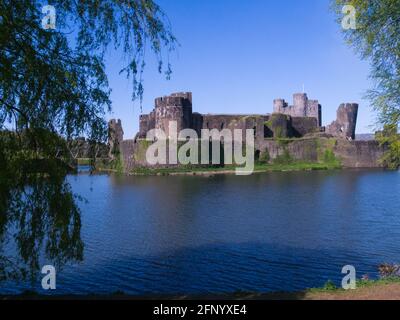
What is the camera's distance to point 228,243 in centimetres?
1703

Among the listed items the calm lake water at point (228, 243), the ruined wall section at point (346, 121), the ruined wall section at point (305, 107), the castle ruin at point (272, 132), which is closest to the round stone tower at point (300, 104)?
the ruined wall section at point (305, 107)

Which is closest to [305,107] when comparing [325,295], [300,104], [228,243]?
[300,104]

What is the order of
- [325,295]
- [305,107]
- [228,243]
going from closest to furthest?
[325,295] < [228,243] < [305,107]

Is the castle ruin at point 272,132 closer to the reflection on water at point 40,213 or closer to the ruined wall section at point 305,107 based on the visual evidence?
the ruined wall section at point 305,107

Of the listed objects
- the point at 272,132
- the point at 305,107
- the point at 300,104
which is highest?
the point at 300,104

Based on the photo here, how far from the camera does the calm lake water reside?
41.4ft

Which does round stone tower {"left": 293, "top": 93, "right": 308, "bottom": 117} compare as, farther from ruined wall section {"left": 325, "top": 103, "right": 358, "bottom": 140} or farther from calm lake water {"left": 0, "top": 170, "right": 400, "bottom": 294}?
calm lake water {"left": 0, "top": 170, "right": 400, "bottom": 294}

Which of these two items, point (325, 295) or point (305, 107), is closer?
point (325, 295)

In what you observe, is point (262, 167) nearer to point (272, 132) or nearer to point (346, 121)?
point (272, 132)

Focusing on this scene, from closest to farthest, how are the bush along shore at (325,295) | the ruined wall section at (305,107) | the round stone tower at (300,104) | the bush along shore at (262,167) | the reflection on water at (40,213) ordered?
1. the reflection on water at (40,213)
2. the bush along shore at (325,295)
3. the bush along shore at (262,167)
4. the ruined wall section at (305,107)
5. the round stone tower at (300,104)

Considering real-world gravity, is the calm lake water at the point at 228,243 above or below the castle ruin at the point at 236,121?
A: below

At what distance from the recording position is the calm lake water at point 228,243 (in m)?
12.6

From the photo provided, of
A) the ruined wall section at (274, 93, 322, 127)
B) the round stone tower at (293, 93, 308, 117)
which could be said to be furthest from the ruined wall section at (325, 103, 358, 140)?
the round stone tower at (293, 93, 308, 117)
